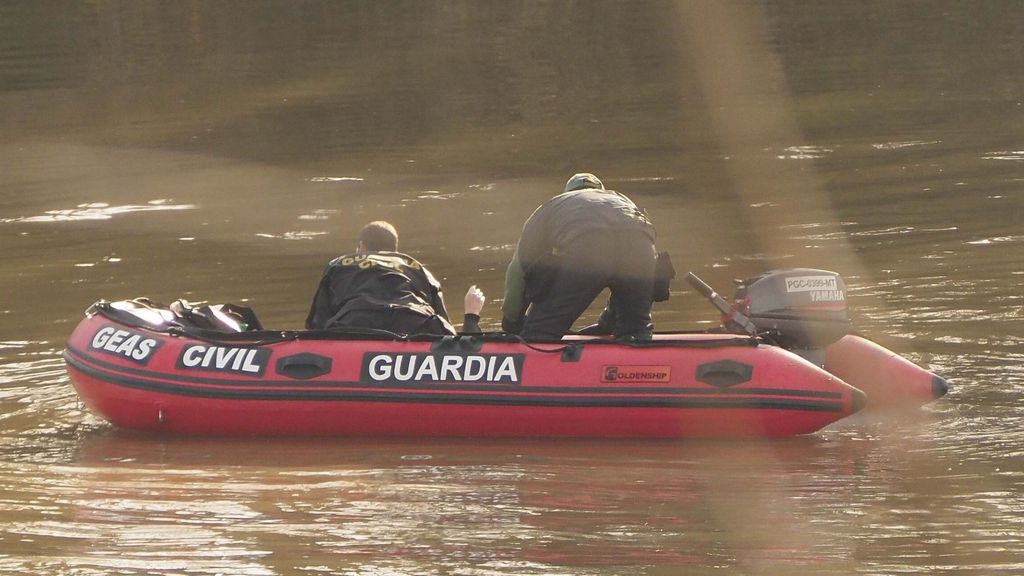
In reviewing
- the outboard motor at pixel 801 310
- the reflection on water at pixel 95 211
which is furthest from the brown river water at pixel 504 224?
the outboard motor at pixel 801 310

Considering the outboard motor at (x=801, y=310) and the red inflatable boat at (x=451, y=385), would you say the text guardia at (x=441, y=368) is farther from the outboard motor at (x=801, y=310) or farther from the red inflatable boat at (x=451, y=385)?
the outboard motor at (x=801, y=310)

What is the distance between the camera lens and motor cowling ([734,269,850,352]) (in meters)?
7.90

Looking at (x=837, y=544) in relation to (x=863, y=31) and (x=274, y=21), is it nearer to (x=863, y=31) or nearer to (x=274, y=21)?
(x=863, y=31)

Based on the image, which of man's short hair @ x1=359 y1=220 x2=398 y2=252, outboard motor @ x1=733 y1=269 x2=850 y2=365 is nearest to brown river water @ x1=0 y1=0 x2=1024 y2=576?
outboard motor @ x1=733 y1=269 x2=850 y2=365

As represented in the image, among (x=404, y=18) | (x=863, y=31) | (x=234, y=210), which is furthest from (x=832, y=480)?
(x=404, y=18)

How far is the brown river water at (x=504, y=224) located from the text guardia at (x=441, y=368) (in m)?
0.31

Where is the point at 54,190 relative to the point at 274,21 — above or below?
below

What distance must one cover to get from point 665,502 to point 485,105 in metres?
12.8

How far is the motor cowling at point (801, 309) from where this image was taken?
311 inches

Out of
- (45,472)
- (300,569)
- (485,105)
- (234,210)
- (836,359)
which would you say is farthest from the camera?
(485,105)

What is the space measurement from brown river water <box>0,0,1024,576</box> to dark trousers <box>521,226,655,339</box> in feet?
2.25

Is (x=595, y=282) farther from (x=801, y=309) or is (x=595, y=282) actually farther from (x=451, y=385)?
(x=801, y=309)

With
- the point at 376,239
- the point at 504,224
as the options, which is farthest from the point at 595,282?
the point at 504,224

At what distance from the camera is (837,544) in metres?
6.00
